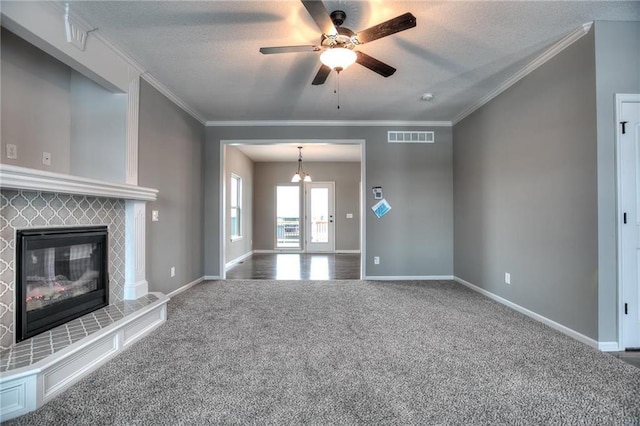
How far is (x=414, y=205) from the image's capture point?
486 centimetres

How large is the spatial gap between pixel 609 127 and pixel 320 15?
2436mm

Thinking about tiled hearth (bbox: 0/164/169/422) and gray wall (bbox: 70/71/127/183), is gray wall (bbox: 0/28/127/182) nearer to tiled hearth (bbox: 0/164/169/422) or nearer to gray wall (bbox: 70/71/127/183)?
gray wall (bbox: 70/71/127/183)

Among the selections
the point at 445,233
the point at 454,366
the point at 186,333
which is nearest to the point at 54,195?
the point at 186,333

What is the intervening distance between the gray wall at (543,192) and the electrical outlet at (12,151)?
4573 mm

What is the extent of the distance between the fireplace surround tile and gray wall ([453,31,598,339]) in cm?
422

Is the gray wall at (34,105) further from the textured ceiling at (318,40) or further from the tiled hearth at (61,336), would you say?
the tiled hearth at (61,336)

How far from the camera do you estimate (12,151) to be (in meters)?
2.21

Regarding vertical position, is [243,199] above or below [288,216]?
above

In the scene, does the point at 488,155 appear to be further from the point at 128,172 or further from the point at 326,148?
the point at 128,172

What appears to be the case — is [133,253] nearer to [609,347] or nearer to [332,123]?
[332,123]

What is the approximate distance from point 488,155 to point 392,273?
7.48ft

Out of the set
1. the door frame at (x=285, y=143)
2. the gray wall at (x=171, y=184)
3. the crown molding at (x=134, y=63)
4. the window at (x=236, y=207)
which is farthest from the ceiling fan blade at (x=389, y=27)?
the window at (x=236, y=207)

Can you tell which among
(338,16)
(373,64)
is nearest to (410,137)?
(373,64)

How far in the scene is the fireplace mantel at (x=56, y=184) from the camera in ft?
5.38
